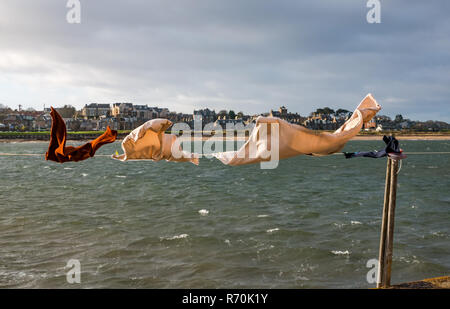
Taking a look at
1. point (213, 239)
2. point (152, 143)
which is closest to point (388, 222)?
point (152, 143)

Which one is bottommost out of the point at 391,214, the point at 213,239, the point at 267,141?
the point at 213,239

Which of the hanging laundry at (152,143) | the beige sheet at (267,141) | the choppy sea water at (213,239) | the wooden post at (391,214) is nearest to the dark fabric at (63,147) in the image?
the hanging laundry at (152,143)

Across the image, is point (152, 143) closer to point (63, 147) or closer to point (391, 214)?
point (63, 147)

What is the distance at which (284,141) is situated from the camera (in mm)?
5723

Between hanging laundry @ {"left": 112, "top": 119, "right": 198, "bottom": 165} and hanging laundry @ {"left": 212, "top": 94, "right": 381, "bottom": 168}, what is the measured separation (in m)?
0.93

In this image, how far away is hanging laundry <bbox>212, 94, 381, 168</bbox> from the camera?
5.64 metres

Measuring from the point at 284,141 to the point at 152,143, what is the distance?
2.12 meters

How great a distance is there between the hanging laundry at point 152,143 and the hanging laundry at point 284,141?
0.93 meters

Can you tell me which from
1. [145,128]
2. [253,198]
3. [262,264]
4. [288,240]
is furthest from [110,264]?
[253,198]

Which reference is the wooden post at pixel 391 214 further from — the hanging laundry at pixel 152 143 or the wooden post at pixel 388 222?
the hanging laundry at pixel 152 143

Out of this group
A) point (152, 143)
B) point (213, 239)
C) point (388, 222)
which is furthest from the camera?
point (213, 239)

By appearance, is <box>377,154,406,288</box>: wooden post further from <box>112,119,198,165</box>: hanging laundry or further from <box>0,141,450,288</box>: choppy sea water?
<box>0,141,450,288</box>: choppy sea water

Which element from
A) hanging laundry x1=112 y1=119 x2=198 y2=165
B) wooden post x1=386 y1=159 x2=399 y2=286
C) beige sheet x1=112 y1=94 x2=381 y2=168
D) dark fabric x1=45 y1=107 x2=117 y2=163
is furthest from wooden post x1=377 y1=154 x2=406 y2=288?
dark fabric x1=45 y1=107 x2=117 y2=163

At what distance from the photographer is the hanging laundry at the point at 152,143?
5.93 meters
